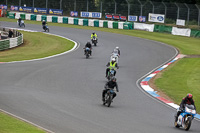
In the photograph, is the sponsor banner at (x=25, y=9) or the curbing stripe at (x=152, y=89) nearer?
the curbing stripe at (x=152, y=89)

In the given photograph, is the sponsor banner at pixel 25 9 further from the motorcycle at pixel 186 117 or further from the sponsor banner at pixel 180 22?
the motorcycle at pixel 186 117

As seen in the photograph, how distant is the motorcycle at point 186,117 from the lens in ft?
46.6

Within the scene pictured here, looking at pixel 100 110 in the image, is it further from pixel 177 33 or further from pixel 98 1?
pixel 98 1

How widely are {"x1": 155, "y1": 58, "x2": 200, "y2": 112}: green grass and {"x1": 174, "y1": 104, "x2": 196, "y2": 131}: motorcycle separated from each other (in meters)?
4.15

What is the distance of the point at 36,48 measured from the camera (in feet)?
135

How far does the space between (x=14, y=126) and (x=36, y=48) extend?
28.7m

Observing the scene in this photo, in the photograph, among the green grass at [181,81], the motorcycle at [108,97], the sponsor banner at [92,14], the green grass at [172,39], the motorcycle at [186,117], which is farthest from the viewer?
the sponsor banner at [92,14]

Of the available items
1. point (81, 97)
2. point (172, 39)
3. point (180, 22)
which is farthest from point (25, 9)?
point (81, 97)

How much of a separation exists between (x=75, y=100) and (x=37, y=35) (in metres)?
34.2

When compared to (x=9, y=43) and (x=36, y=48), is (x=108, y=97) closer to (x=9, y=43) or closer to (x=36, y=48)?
(x=36, y=48)

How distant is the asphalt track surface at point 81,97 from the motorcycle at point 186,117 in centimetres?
29

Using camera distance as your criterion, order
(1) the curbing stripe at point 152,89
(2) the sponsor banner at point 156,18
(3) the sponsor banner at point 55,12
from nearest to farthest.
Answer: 1. (1) the curbing stripe at point 152,89
2. (2) the sponsor banner at point 156,18
3. (3) the sponsor banner at point 55,12

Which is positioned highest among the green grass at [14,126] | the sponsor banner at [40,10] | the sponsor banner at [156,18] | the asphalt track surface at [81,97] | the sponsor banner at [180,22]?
the sponsor banner at [40,10]

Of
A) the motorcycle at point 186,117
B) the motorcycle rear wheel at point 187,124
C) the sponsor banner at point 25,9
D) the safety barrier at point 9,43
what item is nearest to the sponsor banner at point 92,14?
the sponsor banner at point 25,9
